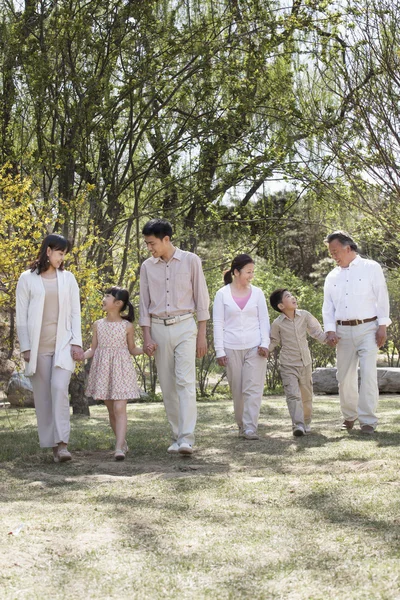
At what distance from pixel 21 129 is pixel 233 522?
1078 cm

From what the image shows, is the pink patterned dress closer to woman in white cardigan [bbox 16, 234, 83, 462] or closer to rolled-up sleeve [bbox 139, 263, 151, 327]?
rolled-up sleeve [bbox 139, 263, 151, 327]

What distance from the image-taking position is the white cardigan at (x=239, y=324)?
8969mm

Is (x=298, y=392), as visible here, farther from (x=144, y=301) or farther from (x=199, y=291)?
(x=144, y=301)

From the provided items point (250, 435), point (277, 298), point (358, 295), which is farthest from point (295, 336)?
point (250, 435)

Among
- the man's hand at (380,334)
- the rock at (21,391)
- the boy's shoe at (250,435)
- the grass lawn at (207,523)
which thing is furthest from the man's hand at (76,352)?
the rock at (21,391)

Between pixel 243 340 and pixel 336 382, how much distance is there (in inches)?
400

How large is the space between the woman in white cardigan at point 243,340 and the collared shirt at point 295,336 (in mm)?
268

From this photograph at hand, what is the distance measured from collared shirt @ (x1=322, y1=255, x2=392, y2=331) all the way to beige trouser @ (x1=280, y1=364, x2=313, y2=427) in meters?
0.57

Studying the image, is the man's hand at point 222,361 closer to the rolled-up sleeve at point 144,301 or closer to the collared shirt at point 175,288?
the collared shirt at point 175,288

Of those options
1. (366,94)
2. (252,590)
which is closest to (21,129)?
(366,94)

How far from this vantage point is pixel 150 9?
13562 millimetres

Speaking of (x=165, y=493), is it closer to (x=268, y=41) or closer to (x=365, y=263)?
(x=365, y=263)

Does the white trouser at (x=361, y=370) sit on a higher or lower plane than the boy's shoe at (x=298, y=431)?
higher

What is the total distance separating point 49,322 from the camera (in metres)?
7.43
